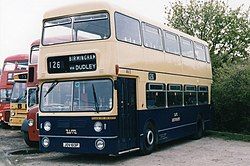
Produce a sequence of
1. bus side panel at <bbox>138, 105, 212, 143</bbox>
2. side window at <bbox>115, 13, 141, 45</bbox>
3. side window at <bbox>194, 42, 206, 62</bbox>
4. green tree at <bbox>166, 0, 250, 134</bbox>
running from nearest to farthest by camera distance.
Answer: side window at <bbox>115, 13, 141, 45</bbox> → bus side panel at <bbox>138, 105, 212, 143</bbox> → side window at <bbox>194, 42, 206, 62</bbox> → green tree at <bbox>166, 0, 250, 134</bbox>

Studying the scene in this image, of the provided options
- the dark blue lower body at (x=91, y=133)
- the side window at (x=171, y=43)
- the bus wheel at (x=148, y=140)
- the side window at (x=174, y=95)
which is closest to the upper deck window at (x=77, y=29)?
the dark blue lower body at (x=91, y=133)

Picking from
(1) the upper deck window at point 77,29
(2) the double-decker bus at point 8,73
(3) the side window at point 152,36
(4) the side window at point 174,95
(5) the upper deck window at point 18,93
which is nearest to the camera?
(1) the upper deck window at point 77,29

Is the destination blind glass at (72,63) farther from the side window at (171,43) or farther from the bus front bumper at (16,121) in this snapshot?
the bus front bumper at (16,121)

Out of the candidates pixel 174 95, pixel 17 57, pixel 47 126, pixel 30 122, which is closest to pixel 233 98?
pixel 174 95

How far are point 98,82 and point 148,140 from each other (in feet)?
9.09

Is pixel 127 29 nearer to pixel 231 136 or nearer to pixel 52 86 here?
pixel 52 86

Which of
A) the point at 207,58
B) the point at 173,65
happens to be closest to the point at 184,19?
the point at 207,58

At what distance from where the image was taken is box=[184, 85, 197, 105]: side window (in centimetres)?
1700

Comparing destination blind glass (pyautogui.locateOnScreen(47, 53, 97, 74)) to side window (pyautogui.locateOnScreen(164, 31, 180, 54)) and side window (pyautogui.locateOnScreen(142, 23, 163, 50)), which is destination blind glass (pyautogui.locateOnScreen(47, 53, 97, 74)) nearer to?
side window (pyautogui.locateOnScreen(142, 23, 163, 50))

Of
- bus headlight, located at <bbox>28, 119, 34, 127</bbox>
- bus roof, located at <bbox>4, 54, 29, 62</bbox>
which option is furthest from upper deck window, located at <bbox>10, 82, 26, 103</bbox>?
bus headlight, located at <bbox>28, 119, 34, 127</bbox>

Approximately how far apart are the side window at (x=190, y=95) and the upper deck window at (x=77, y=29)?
625 cm

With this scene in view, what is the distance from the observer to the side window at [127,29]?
11.9 metres

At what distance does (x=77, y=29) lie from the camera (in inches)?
475

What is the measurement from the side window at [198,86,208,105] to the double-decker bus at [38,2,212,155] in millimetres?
5086
